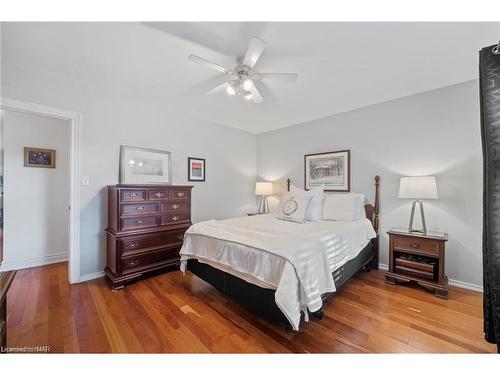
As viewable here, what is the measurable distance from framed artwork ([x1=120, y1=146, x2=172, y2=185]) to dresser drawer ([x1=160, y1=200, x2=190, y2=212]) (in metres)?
0.51

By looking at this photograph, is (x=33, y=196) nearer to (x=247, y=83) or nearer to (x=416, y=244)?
(x=247, y=83)

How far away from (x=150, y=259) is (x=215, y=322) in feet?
4.27

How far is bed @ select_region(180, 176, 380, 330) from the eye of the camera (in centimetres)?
145

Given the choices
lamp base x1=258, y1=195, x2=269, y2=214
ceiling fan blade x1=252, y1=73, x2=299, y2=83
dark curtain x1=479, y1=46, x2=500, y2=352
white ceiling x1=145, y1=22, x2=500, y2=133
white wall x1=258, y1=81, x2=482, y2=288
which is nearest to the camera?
dark curtain x1=479, y1=46, x2=500, y2=352

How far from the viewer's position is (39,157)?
302 centimetres

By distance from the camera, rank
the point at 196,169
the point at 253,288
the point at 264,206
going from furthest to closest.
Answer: the point at 264,206, the point at 196,169, the point at 253,288

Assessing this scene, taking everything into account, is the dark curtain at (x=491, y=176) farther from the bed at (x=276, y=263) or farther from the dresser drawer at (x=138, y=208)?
the dresser drawer at (x=138, y=208)

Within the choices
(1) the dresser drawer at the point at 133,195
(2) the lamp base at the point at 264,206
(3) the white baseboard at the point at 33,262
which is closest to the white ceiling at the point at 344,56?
(1) the dresser drawer at the point at 133,195

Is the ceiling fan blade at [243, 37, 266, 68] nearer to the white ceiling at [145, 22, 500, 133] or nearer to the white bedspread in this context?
the white ceiling at [145, 22, 500, 133]

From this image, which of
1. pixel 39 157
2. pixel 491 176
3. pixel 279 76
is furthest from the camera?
pixel 39 157

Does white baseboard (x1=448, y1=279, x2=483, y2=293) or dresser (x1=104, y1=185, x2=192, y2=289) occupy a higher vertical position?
dresser (x1=104, y1=185, x2=192, y2=289)

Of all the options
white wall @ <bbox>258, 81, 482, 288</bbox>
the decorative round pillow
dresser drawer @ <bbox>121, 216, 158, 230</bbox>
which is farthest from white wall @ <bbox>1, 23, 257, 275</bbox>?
white wall @ <bbox>258, 81, 482, 288</bbox>

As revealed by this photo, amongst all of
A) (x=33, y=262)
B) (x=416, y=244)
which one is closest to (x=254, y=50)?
(x=416, y=244)

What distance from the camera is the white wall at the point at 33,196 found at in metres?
2.78
